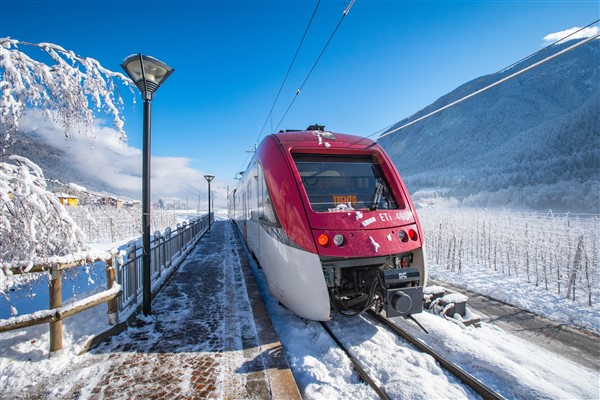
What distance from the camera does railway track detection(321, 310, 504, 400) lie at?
2.88m

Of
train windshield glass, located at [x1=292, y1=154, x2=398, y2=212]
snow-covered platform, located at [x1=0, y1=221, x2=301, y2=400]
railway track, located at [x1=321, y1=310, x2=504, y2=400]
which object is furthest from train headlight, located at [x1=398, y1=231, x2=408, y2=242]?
snow-covered platform, located at [x1=0, y1=221, x2=301, y2=400]

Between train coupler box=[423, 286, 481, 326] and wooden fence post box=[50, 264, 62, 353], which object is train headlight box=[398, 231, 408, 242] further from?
wooden fence post box=[50, 264, 62, 353]

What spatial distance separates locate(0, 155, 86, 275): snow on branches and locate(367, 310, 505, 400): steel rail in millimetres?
4245

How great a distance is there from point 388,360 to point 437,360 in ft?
1.99

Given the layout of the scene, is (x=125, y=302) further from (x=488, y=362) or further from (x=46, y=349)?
(x=488, y=362)

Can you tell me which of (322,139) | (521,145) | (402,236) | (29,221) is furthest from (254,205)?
(521,145)

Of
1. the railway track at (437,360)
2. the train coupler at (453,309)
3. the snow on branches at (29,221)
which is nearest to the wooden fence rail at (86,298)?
the snow on branches at (29,221)

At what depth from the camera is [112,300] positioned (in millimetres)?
3920

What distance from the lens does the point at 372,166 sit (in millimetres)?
5133

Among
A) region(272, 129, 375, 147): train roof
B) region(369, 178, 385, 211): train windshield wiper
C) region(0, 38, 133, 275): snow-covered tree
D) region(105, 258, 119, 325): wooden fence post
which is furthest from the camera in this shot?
region(272, 129, 375, 147): train roof

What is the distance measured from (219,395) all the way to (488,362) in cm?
316

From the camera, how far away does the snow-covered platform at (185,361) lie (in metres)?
2.77

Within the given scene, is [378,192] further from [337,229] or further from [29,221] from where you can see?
[29,221]

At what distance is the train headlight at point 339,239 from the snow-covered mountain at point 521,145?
37565 millimetres
